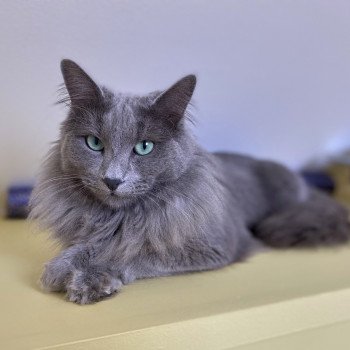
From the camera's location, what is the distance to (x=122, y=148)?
3.54 ft

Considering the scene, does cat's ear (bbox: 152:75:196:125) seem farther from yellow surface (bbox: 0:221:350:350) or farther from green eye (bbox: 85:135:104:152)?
yellow surface (bbox: 0:221:350:350)

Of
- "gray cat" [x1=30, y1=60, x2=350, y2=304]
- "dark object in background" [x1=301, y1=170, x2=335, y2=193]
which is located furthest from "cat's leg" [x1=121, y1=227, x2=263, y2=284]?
"dark object in background" [x1=301, y1=170, x2=335, y2=193]

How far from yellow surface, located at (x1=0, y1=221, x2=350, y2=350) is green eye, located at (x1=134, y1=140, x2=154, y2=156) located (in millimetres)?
325

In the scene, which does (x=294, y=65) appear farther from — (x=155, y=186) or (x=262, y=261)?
(x=155, y=186)

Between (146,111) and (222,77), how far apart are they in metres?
0.61

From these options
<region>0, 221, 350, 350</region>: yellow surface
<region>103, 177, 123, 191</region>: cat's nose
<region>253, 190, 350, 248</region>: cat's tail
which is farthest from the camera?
<region>253, 190, 350, 248</region>: cat's tail

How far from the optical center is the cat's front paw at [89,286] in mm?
1046

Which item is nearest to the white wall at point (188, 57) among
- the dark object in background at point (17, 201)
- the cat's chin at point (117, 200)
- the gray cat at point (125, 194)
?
the dark object in background at point (17, 201)

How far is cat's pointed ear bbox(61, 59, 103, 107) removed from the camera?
108cm

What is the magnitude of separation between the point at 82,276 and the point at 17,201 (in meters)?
0.66

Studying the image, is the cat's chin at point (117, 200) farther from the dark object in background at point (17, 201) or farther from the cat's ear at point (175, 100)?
the dark object in background at point (17, 201)

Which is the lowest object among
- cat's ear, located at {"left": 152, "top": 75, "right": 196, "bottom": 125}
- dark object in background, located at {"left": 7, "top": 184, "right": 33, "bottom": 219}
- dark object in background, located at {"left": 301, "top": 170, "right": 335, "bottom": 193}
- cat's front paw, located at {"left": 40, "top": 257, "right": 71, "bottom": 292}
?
dark object in background, located at {"left": 7, "top": 184, "right": 33, "bottom": 219}

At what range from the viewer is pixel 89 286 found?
1.06 m

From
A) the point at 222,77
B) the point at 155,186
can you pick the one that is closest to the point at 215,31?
the point at 222,77
